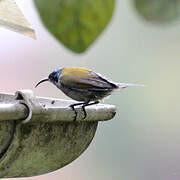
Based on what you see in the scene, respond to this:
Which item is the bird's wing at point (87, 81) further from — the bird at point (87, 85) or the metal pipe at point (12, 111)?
the metal pipe at point (12, 111)

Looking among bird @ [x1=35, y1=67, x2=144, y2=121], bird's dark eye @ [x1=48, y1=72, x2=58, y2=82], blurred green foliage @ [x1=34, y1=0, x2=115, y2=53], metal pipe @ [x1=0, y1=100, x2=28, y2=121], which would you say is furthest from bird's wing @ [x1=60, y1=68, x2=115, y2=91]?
blurred green foliage @ [x1=34, y1=0, x2=115, y2=53]

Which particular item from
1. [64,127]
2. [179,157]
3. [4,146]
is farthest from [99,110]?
[179,157]

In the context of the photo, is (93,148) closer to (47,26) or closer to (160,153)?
(160,153)

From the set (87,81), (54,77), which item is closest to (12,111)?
(87,81)

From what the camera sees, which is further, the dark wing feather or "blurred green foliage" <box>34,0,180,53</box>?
the dark wing feather

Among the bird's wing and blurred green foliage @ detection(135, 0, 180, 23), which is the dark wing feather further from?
blurred green foliage @ detection(135, 0, 180, 23)

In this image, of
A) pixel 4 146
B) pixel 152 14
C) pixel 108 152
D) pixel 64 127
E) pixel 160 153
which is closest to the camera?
pixel 152 14

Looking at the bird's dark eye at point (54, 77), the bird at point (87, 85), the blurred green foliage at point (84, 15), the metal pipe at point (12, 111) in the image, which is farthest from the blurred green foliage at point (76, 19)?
the bird's dark eye at point (54, 77)
